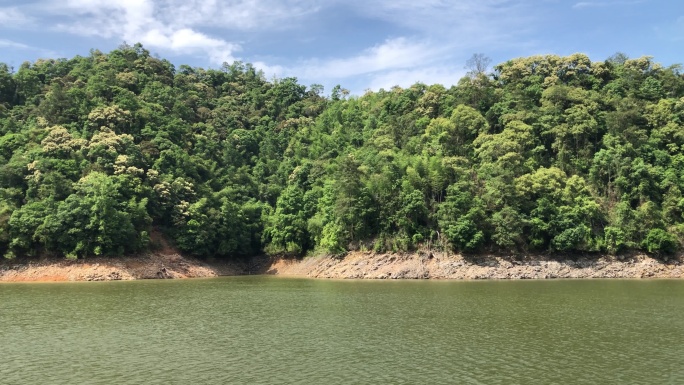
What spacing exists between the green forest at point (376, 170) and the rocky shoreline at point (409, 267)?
1441 mm

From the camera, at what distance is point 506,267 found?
54.4 m

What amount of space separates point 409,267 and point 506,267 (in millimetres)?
10601

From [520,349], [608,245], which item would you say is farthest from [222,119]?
[520,349]

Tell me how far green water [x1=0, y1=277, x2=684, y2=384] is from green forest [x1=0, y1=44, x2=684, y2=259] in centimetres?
1901

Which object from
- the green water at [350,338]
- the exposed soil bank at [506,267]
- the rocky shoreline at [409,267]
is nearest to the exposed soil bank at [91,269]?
the rocky shoreline at [409,267]

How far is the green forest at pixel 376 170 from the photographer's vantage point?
56719 millimetres

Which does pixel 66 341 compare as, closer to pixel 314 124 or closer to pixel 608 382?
pixel 608 382

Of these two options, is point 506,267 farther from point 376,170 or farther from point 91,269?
point 91,269

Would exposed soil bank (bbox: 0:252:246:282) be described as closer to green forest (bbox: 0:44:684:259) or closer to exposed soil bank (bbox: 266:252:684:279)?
green forest (bbox: 0:44:684:259)

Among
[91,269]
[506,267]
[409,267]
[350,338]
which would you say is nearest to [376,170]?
[409,267]

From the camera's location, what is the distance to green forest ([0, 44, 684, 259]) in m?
56.7

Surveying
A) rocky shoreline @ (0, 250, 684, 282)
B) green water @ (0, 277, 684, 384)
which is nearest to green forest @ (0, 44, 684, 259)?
rocky shoreline @ (0, 250, 684, 282)

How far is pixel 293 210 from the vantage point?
70.4 metres

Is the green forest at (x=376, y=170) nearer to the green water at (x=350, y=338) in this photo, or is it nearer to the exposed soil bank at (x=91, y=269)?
the exposed soil bank at (x=91, y=269)
